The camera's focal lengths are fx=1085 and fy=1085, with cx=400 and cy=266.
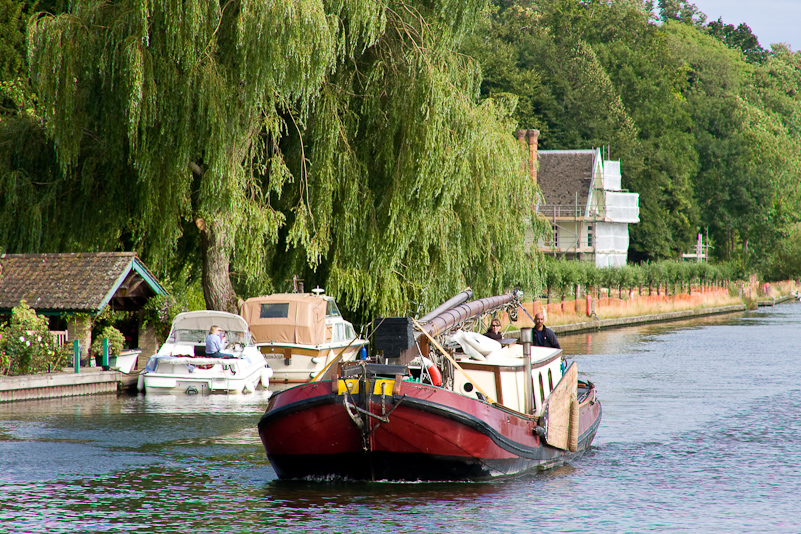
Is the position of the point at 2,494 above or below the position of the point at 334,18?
below

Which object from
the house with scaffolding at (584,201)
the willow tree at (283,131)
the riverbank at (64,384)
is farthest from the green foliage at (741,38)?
the riverbank at (64,384)

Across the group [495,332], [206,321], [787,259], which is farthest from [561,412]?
[787,259]

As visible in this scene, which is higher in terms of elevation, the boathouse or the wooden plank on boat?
the boathouse

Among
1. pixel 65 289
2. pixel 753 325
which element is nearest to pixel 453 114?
pixel 65 289

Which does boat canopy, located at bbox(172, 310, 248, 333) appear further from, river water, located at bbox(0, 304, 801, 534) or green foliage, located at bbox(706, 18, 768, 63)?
green foliage, located at bbox(706, 18, 768, 63)

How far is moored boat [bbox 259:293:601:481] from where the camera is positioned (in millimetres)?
15000

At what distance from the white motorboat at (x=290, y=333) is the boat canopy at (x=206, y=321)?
0.86 m

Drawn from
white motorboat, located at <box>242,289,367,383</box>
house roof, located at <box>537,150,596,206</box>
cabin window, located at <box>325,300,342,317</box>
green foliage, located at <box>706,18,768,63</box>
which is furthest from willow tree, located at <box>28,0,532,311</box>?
green foliage, located at <box>706,18,768,63</box>

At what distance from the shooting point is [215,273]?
95.1 ft

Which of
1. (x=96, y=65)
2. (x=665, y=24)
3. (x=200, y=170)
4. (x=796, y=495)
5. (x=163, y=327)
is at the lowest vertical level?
(x=796, y=495)

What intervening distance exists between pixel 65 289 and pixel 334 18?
30.4 ft

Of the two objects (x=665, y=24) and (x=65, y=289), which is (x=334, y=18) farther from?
(x=665, y=24)

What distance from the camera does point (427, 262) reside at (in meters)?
29.5

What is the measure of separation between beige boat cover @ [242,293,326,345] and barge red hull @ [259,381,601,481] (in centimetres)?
1223
